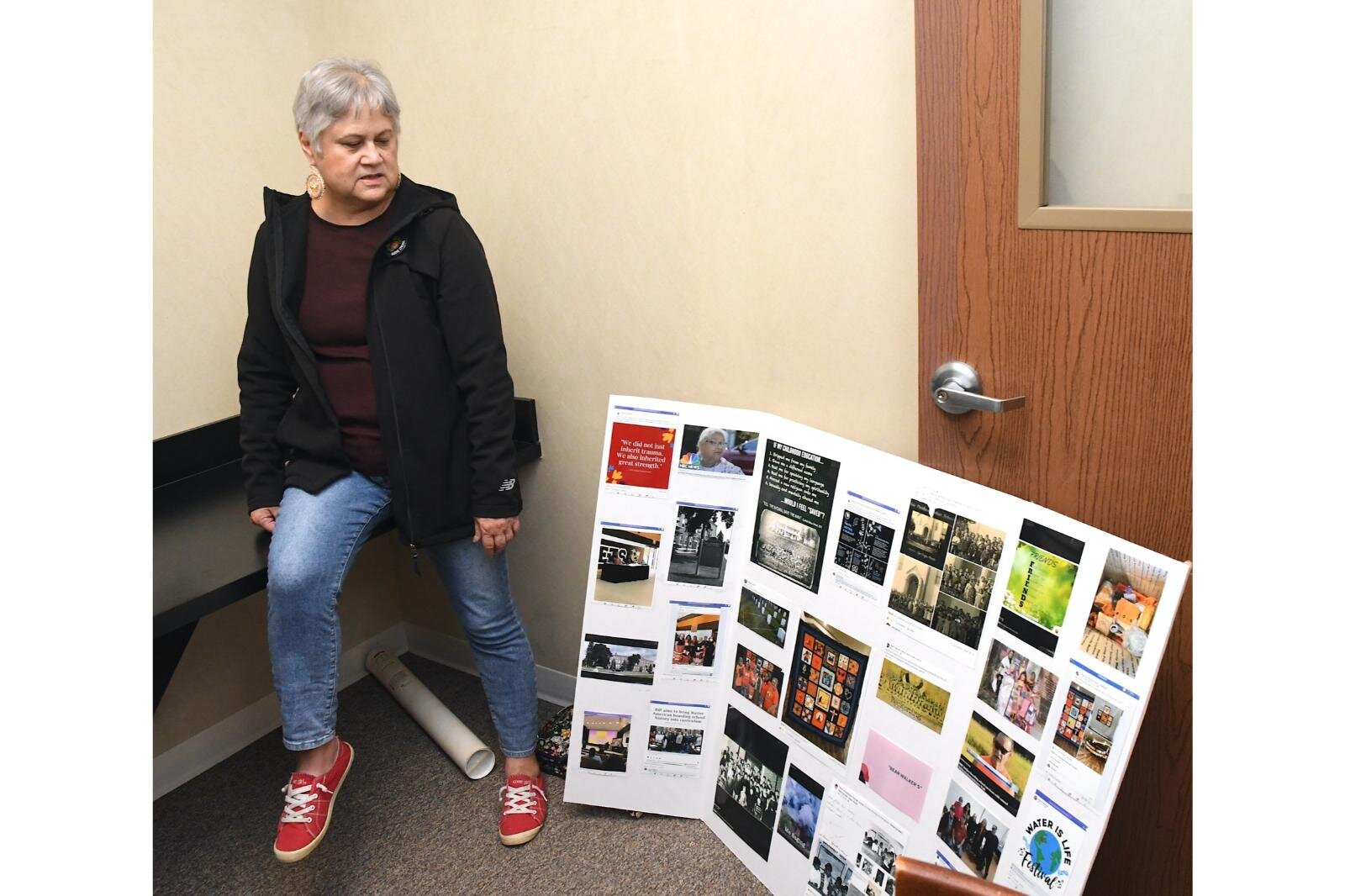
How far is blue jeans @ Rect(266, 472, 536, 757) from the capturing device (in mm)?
1995

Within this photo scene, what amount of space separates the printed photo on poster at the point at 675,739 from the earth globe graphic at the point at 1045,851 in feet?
2.70

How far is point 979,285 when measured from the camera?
1.66m

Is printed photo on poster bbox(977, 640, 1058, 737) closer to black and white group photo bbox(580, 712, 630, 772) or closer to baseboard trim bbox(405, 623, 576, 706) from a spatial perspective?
black and white group photo bbox(580, 712, 630, 772)

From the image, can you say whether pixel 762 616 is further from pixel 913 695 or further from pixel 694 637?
pixel 913 695

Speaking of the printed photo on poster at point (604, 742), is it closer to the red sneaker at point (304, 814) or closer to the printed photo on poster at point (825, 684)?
the printed photo on poster at point (825, 684)

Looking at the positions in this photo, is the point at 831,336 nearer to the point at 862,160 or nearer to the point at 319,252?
the point at 862,160

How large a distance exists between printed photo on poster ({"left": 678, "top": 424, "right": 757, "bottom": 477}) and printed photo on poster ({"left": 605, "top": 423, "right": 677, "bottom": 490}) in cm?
4

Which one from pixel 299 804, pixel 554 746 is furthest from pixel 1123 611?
pixel 299 804

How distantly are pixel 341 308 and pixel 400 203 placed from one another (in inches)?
9.5

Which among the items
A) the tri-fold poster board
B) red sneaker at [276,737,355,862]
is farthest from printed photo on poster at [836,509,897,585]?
red sneaker at [276,737,355,862]

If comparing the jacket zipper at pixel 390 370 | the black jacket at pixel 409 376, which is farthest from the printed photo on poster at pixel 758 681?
the jacket zipper at pixel 390 370

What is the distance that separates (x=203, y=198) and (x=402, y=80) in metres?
0.55

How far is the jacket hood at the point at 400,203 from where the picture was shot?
2053 millimetres

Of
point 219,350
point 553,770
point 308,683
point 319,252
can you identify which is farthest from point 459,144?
point 553,770
